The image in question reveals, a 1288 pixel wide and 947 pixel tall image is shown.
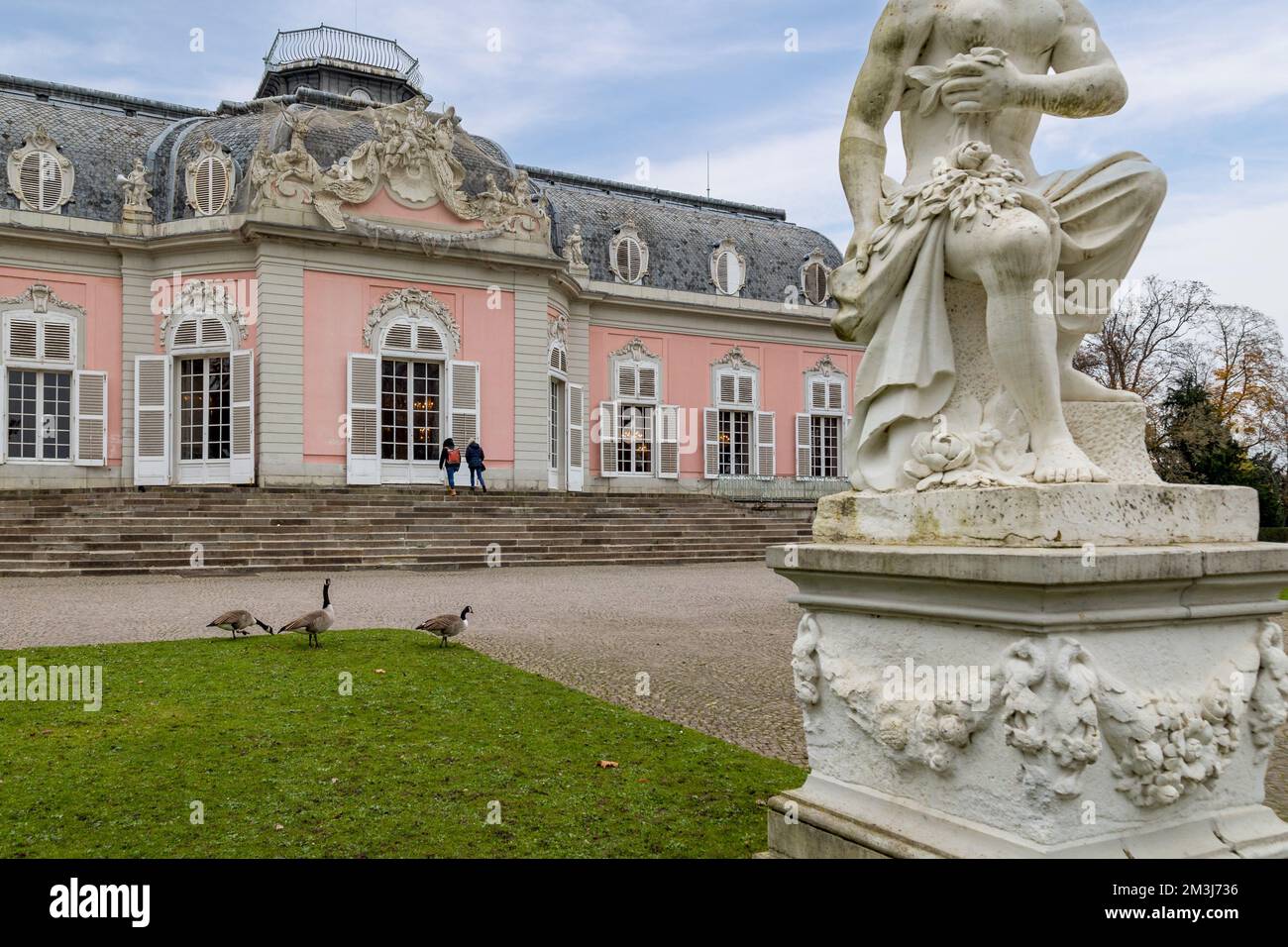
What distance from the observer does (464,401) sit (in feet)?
80.1

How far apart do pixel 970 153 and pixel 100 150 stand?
26641 mm

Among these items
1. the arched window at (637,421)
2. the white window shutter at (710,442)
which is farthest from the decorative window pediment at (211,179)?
the white window shutter at (710,442)

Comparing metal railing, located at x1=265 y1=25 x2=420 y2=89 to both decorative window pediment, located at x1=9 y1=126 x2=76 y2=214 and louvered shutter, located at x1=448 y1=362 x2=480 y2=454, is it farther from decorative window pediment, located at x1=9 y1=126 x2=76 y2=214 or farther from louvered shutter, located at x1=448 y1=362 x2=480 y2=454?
louvered shutter, located at x1=448 y1=362 x2=480 y2=454

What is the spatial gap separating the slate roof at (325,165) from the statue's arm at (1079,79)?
75.2ft

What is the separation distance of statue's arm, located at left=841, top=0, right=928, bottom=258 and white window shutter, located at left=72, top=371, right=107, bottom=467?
77.2ft

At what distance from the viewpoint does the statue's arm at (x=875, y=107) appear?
3404mm

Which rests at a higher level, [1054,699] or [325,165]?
[325,165]

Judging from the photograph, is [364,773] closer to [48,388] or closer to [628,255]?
[48,388]

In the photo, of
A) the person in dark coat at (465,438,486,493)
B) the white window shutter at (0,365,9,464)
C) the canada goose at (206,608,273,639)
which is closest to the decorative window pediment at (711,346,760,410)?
the person in dark coat at (465,438,486,493)

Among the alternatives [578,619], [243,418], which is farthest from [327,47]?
[578,619]

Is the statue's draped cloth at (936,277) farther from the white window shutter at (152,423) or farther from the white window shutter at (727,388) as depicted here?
the white window shutter at (727,388)

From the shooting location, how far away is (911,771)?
9.29 feet

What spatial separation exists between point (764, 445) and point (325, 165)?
14.5 meters

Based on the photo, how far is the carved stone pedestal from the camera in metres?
2.46
